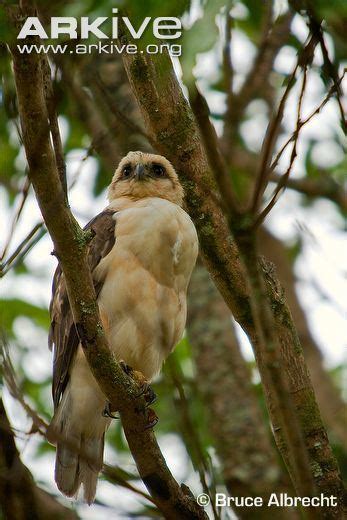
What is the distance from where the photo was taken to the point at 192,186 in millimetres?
5066

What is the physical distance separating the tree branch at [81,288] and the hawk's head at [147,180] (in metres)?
2.53

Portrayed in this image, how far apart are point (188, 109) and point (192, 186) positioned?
473 millimetres

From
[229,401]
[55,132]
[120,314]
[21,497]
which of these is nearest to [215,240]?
[120,314]

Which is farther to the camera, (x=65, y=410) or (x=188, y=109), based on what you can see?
(x=65, y=410)

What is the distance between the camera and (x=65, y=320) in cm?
561

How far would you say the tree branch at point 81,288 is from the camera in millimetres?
3328

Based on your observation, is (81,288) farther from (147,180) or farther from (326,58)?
(147,180)

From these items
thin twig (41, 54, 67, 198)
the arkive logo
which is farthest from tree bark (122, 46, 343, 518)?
thin twig (41, 54, 67, 198)

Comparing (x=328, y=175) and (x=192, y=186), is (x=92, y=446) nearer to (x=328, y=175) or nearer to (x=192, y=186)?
(x=192, y=186)

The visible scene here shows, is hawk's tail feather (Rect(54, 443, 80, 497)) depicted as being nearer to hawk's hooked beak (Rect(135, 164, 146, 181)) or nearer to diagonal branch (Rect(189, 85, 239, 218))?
hawk's hooked beak (Rect(135, 164, 146, 181))

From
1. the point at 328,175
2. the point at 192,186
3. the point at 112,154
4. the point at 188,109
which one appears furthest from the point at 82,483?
the point at 328,175

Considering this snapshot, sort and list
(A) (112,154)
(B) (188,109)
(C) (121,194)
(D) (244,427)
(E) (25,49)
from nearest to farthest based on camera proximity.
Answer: (E) (25,49)
(B) (188,109)
(C) (121,194)
(D) (244,427)
(A) (112,154)

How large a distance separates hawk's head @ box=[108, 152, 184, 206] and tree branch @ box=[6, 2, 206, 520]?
2.53 metres

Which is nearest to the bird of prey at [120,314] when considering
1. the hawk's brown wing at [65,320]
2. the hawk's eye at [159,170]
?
the hawk's brown wing at [65,320]
